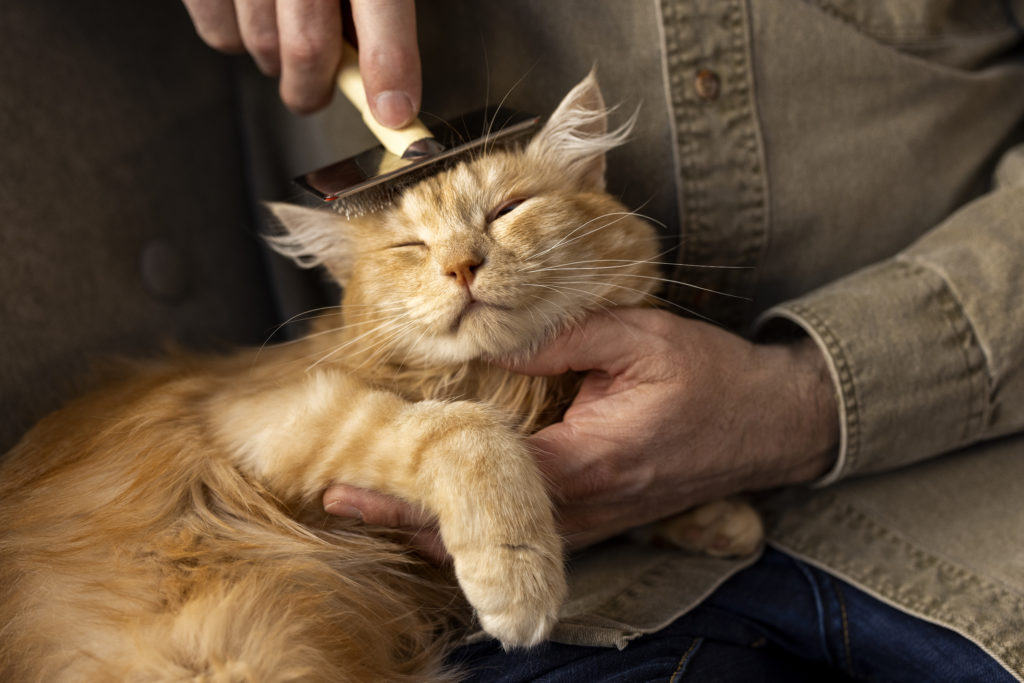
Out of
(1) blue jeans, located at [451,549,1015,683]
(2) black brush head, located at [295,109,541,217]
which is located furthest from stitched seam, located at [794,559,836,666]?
(2) black brush head, located at [295,109,541,217]

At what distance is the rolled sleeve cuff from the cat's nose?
0.67 meters

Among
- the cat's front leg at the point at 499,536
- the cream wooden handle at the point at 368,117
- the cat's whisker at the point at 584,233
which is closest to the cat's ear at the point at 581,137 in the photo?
the cat's whisker at the point at 584,233

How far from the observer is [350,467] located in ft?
3.61

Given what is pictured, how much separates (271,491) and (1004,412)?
1.40 meters

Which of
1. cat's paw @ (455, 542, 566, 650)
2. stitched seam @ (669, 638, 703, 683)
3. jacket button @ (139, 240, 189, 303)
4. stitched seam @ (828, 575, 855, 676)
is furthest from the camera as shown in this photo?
jacket button @ (139, 240, 189, 303)

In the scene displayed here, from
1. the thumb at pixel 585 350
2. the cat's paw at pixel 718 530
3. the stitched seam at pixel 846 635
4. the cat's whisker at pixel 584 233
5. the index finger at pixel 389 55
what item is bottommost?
the stitched seam at pixel 846 635

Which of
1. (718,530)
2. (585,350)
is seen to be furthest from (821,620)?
(585,350)

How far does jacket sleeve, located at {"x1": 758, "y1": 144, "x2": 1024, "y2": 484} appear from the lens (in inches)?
52.7

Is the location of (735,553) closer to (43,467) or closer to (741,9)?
(741,9)

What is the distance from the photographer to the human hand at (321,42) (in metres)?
1.15

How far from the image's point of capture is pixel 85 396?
4.57ft

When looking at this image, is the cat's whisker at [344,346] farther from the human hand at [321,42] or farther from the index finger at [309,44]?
the index finger at [309,44]

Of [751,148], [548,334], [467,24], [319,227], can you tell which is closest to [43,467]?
[319,227]

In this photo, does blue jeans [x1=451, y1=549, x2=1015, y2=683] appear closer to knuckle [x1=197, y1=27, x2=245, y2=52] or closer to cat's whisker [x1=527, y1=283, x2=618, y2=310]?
cat's whisker [x1=527, y1=283, x2=618, y2=310]
